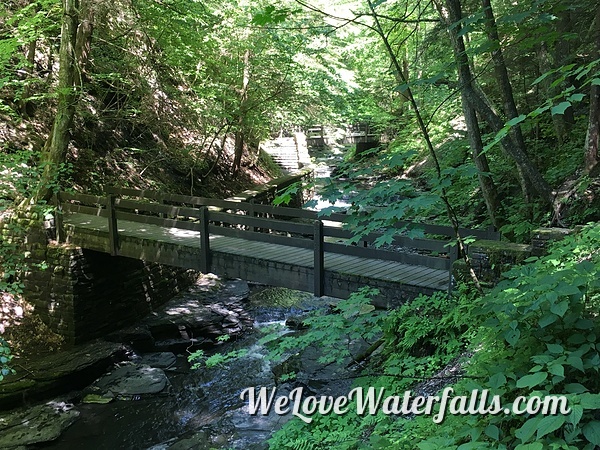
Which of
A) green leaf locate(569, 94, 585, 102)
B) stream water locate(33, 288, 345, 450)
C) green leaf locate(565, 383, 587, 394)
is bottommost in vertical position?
stream water locate(33, 288, 345, 450)

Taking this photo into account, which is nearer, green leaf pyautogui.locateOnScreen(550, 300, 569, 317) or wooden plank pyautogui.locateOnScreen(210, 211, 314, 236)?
green leaf pyautogui.locateOnScreen(550, 300, 569, 317)

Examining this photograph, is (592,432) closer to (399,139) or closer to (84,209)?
(84,209)

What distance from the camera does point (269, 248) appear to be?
775 centimetres

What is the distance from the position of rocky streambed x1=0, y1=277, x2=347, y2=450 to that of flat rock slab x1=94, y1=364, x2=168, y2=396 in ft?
0.05

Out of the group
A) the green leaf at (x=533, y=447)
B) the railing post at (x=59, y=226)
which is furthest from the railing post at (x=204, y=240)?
the green leaf at (x=533, y=447)

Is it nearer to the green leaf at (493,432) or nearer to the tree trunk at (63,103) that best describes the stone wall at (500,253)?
the green leaf at (493,432)

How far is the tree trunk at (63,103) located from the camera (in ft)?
27.4

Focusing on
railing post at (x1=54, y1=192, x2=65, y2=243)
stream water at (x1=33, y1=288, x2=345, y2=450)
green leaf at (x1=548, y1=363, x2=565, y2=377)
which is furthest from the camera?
railing post at (x1=54, y1=192, x2=65, y2=243)

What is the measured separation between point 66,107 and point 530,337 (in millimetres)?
9224

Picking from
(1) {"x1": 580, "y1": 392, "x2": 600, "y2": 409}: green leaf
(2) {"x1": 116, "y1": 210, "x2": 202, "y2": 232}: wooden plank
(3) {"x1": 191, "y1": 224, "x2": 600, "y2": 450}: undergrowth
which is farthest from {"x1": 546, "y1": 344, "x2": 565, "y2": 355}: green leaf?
(2) {"x1": 116, "y1": 210, "x2": 202, "y2": 232}: wooden plank

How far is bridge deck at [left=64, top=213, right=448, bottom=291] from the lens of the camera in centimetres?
604

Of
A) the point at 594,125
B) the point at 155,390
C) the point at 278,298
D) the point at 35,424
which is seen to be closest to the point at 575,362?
the point at 594,125

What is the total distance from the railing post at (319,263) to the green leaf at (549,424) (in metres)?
4.47

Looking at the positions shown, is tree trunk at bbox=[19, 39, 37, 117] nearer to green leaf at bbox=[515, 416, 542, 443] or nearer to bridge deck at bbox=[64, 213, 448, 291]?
bridge deck at bbox=[64, 213, 448, 291]
